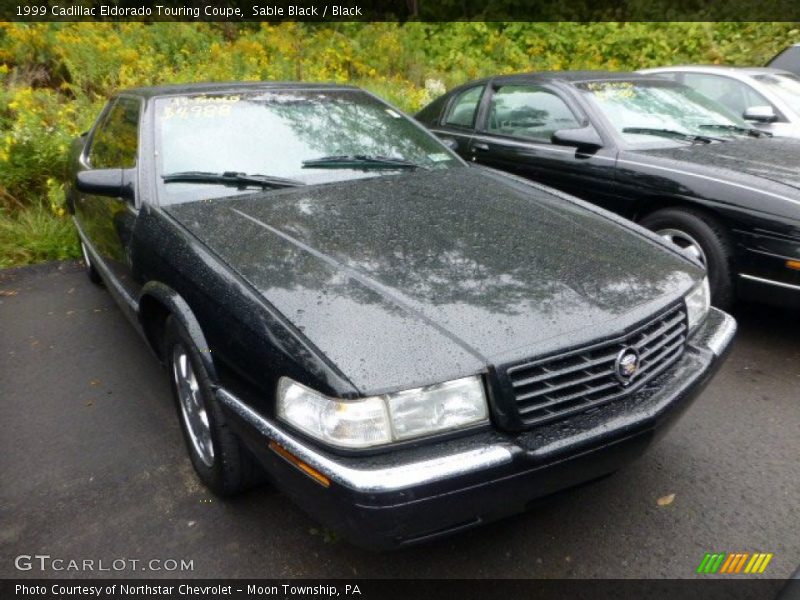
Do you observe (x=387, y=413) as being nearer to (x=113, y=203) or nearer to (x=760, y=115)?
(x=113, y=203)

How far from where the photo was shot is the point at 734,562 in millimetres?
2145

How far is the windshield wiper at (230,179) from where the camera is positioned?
2.78m

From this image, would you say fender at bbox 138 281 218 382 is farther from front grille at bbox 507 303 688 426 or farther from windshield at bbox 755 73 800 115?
windshield at bbox 755 73 800 115

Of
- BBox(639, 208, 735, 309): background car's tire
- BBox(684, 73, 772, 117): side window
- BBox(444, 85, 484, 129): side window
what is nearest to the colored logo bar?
BBox(639, 208, 735, 309): background car's tire

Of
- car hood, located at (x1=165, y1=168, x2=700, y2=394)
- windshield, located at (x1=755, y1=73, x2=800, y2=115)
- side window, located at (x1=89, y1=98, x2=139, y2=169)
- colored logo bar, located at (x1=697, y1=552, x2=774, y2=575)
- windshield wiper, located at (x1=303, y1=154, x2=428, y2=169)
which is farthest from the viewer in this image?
windshield, located at (x1=755, y1=73, x2=800, y2=115)

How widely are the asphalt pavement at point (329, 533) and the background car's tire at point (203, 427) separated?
0.15 meters

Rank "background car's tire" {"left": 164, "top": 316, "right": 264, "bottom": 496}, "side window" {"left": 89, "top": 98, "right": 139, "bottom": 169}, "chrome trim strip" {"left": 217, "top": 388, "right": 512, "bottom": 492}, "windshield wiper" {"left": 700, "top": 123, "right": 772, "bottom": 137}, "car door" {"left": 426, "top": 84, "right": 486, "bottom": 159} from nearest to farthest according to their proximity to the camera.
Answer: "chrome trim strip" {"left": 217, "top": 388, "right": 512, "bottom": 492}
"background car's tire" {"left": 164, "top": 316, "right": 264, "bottom": 496}
"side window" {"left": 89, "top": 98, "right": 139, "bottom": 169}
"windshield wiper" {"left": 700, "top": 123, "right": 772, "bottom": 137}
"car door" {"left": 426, "top": 84, "right": 486, "bottom": 159}

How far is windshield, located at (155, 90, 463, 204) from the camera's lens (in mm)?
2824

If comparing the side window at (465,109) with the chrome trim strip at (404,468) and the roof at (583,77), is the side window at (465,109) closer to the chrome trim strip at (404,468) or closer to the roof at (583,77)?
the roof at (583,77)

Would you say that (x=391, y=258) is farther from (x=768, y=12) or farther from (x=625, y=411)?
(x=768, y=12)

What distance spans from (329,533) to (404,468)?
84 centimetres

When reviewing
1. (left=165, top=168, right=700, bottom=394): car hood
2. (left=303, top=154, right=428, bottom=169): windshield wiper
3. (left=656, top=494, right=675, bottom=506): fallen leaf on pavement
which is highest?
(left=303, top=154, right=428, bottom=169): windshield wiper

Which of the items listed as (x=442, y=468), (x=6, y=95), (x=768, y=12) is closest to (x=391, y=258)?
(x=442, y=468)

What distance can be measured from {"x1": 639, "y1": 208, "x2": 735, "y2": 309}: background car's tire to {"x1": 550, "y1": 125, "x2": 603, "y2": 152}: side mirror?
0.74m
